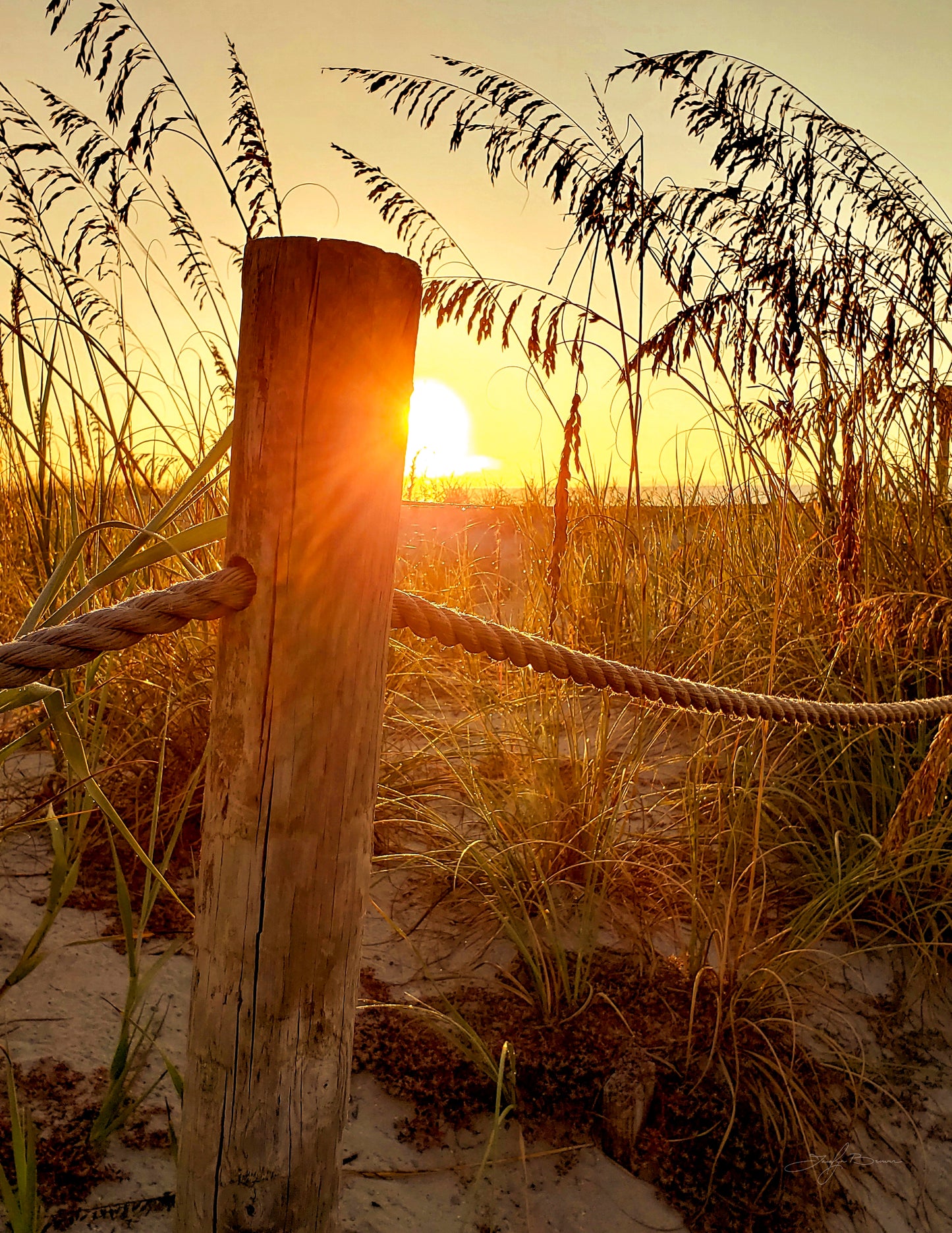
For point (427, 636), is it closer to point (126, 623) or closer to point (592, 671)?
point (592, 671)

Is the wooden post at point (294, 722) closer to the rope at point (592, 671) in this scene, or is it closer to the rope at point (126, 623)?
the rope at point (126, 623)

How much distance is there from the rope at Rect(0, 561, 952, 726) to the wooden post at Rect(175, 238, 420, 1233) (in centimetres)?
6

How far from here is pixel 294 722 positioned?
0.97m

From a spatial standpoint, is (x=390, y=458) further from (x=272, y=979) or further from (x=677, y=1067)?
(x=677, y=1067)

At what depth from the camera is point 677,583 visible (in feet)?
11.7

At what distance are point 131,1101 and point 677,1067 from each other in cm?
120

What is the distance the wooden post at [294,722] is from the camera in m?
0.94

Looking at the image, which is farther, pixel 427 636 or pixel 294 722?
pixel 427 636

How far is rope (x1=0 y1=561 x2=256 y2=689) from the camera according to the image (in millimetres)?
929
